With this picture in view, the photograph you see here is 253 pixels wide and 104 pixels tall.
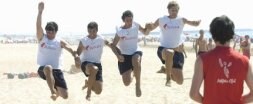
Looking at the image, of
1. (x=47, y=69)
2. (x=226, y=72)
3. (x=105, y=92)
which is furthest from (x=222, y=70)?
(x=105, y=92)

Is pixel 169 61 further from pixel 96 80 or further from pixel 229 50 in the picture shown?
pixel 229 50

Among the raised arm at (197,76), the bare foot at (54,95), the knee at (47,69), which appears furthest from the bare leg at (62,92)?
the raised arm at (197,76)

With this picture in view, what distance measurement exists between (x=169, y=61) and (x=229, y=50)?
6899 millimetres

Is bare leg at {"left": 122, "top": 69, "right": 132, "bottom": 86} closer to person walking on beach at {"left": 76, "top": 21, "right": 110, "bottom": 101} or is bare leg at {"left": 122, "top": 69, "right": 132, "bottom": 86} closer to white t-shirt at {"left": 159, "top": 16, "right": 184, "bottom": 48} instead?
person walking on beach at {"left": 76, "top": 21, "right": 110, "bottom": 101}

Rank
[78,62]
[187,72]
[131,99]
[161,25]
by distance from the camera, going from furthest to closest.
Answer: [187,72] → [131,99] → [161,25] → [78,62]

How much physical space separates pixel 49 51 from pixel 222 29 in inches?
276

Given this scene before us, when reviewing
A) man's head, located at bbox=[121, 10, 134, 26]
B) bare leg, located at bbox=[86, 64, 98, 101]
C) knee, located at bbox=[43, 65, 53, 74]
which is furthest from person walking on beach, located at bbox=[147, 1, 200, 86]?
knee, located at bbox=[43, 65, 53, 74]

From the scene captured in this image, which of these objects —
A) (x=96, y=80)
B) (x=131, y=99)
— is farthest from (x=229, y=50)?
(x=131, y=99)

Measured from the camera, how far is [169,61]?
11961mm

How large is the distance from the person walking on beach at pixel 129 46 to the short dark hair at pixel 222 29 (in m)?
6.50

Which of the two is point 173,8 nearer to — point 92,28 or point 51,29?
point 92,28

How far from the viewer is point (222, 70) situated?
502cm

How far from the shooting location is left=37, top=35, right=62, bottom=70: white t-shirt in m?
11.4

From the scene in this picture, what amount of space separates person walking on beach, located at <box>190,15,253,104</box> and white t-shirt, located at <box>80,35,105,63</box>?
22.9 feet
